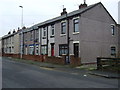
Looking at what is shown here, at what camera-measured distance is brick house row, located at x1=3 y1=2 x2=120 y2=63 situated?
23047 millimetres

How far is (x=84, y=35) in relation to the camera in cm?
2309

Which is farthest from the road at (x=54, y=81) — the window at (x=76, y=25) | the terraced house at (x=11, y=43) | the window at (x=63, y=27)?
the terraced house at (x=11, y=43)

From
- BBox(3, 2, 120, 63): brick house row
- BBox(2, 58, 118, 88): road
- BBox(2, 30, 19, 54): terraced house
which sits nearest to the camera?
BBox(2, 58, 118, 88): road

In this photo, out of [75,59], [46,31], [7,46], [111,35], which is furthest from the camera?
[7,46]

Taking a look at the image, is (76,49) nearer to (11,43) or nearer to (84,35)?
(84,35)

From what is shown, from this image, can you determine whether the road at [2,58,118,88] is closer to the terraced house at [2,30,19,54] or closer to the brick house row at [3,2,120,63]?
the brick house row at [3,2,120,63]

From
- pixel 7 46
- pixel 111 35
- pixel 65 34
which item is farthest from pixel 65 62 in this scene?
pixel 7 46

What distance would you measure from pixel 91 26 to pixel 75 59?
17.9 feet

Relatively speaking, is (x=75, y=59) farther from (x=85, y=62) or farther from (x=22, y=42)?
(x=22, y=42)

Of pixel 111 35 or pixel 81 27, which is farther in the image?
pixel 111 35

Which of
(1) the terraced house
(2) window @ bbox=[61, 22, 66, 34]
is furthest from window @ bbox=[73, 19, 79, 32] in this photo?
(1) the terraced house

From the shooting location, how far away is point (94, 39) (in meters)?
24.2

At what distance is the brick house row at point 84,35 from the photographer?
23.0m

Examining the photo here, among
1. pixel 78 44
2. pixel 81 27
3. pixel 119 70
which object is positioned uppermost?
pixel 81 27
